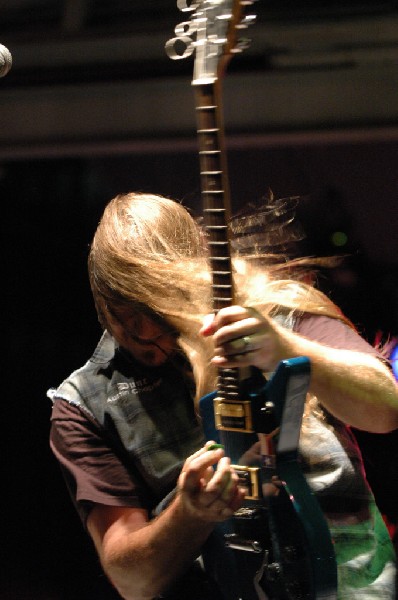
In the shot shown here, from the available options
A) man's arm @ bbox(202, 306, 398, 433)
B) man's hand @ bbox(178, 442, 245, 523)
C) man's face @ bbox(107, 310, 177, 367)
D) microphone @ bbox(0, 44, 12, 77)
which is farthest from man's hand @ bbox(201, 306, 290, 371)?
microphone @ bbox(0, 44, 12, 77)

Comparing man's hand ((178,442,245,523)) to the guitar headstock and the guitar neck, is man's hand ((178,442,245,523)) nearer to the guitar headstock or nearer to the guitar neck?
the guitar neck

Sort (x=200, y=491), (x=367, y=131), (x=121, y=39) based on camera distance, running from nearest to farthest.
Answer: (x=200, y=491)
(x=367, y=131)
(x=121, y=39)

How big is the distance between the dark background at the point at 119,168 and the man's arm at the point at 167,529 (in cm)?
49

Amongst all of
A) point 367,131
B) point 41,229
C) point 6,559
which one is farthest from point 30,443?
point 367,131

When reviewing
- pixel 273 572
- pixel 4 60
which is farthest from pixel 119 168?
pixel 273 572

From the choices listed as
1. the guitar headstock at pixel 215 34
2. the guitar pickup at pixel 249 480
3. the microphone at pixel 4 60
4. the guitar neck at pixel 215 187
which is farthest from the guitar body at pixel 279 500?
the microphone at pixel 4 60

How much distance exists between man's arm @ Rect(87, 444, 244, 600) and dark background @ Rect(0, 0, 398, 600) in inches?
19.3

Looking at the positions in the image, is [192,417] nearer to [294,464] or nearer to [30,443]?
[294,464]

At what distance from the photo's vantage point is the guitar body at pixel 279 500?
1.02 m

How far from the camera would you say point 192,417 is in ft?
4.13

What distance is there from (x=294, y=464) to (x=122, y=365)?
1.17ft

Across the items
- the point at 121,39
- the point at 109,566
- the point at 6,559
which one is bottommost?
the point at 6,559

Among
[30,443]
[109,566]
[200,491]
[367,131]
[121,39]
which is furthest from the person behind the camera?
[30,443]

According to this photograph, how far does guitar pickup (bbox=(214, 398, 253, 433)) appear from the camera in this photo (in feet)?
3.41
